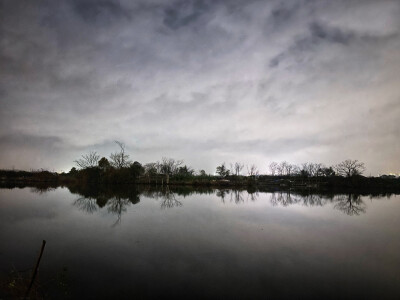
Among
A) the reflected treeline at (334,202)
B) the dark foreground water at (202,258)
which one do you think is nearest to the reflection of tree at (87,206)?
the dark foreground water at (202,258)

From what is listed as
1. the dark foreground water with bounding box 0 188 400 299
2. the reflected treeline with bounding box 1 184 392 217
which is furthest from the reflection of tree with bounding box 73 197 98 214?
the dark foreground water with bounding box 0 188 400 299

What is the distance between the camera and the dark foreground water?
6691 millimetres

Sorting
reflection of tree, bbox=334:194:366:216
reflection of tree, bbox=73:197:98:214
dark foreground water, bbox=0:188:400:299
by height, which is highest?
reflection of tree, bbox=334:194:366:216

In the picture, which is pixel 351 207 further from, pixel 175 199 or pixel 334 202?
pixel 175 199

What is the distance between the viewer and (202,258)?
9047 mm

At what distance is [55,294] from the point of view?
20.3 ft

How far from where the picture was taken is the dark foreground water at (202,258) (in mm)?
6691

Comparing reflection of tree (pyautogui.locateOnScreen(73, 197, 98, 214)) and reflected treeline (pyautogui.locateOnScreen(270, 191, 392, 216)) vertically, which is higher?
reflected treeline (pyautogui.locateOnScreen(270, 191, 392, 216))

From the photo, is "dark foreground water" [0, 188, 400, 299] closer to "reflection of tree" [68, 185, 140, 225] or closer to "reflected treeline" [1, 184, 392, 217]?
"reflection of tree" [68, 185, 140, 225]

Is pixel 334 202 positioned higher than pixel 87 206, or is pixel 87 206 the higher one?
pixel 334 202

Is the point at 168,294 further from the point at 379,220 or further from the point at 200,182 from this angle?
the point at 200,182

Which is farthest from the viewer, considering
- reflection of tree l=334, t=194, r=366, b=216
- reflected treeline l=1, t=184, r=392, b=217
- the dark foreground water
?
reflected treeline l=1, t=184, r=392, b=217

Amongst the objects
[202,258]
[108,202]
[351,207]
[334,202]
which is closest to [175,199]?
[108,202]

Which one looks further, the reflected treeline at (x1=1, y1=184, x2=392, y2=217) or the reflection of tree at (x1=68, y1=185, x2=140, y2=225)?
the reflected treeline at (x1=1, y1=184, x2=392, y2=217)
